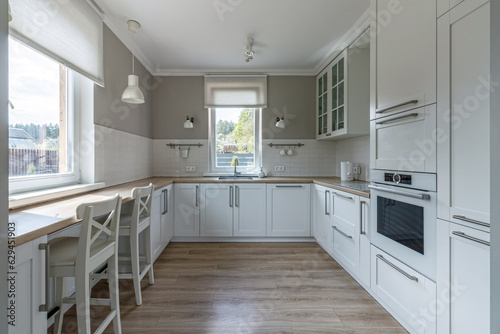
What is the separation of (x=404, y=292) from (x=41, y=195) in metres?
2.48

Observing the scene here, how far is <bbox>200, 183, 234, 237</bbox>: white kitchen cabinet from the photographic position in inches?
120

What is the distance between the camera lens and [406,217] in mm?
1480

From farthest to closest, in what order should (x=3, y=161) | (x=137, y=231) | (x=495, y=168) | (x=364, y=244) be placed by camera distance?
1. (x=364, y=244)
2. (x=137, y=231)
3. (x=495, y=168)
4. (x=3, y=161)

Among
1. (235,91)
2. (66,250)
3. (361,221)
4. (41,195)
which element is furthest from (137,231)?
(235,91)

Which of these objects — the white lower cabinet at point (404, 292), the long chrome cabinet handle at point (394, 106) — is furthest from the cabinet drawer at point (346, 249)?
the long chrome cabinet handle at point (394, 106)

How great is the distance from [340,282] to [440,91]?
5.68ft

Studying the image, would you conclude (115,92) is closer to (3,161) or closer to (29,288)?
(29,288)

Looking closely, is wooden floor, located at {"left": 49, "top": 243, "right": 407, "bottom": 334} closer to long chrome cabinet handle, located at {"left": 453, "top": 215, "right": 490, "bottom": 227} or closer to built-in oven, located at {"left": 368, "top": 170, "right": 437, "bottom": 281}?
built-in oven, located at {"left": 368, "top": 170, "right": 437, "bottom": 281}

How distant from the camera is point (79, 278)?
1.12 metres

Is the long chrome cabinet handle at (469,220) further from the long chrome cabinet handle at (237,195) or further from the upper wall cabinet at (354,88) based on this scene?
the long chrome cabinet handle at (237,195)

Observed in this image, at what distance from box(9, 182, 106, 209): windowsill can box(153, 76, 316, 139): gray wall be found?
1.79m

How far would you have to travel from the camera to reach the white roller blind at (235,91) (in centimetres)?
352

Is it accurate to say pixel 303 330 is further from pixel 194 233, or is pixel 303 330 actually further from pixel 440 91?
pixel 194 233

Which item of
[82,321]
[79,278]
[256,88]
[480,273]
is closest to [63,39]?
[79,278]
